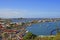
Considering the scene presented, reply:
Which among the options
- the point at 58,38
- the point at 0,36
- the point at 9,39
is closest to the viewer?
the point at 58,38

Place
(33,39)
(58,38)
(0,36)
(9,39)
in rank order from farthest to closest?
(0,36)
(9,39)
(33,39)
(58,38)

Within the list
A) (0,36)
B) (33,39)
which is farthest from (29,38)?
(0,36)

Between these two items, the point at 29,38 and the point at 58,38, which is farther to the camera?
the point at 29,38

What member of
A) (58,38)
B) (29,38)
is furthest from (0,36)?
(58,38)

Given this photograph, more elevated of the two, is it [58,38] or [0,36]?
[58,38]

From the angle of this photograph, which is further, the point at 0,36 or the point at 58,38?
the point at 0,36

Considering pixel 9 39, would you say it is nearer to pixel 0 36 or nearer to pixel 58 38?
pixel 0 36

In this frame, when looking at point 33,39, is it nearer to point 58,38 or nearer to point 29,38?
point 29,38

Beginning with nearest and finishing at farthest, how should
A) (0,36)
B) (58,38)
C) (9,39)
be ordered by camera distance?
(58,38) < (9,39) < (0,36)

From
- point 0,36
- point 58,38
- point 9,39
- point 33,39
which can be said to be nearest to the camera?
point 58,38
